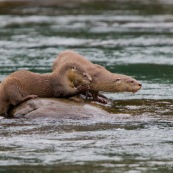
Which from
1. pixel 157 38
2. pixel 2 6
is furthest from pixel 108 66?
pixel 2 6

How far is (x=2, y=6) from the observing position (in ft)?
113

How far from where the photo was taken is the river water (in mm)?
10461

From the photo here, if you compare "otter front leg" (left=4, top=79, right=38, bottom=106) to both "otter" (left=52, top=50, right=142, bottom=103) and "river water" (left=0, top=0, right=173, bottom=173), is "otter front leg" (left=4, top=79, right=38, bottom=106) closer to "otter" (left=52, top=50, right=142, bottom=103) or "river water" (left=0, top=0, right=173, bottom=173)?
"river water" (left=0, top=0, right=173, bottom=173)

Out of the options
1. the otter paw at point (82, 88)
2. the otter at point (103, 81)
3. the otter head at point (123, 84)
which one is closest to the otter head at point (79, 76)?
the otter paw at point (82, 88)

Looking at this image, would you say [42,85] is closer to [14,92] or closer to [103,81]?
[14,92]

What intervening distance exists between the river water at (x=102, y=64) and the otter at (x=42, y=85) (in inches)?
19.4

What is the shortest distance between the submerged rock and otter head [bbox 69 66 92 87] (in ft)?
1.77

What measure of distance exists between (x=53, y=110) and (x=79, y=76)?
0.93 m

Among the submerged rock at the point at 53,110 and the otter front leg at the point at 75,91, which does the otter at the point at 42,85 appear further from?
the submerged rock at the point at 53,110

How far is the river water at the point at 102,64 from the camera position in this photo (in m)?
10.5

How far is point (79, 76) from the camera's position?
44.5 ft

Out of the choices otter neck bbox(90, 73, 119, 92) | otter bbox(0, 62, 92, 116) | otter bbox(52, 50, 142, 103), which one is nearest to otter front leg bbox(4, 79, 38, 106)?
otter bbox(0, 62, 92, 116)

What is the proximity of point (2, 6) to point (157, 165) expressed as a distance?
82.1 feet

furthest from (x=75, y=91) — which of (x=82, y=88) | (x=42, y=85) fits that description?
(x=42, y=85)
